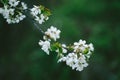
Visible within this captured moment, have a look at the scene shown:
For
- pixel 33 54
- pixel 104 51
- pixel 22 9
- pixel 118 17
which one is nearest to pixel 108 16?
pixel 118 17

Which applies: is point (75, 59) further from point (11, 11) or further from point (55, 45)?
point (11, 11)

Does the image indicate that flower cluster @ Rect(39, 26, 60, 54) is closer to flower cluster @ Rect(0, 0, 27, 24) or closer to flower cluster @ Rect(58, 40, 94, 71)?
flower cluster @ Rect(58, 40, 94, 71)

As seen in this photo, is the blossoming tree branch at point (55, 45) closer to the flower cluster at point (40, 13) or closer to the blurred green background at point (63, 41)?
the flower cluster at point (40, 13)

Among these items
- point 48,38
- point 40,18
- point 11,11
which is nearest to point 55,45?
point 48,38

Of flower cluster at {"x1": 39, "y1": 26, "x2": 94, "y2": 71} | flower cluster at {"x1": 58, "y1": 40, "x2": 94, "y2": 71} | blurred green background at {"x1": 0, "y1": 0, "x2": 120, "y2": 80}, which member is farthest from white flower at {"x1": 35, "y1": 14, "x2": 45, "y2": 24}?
blurred green background at {"x1": 0, "y1": 0, "x2": 120, "y2": 80}

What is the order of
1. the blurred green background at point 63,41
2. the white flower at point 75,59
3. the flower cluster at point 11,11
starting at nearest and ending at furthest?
the white flower at point 75,59
the flower cluster at point 11,11
the blurred green background at point 63,41

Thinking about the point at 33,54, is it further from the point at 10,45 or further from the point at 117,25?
the point at 117,25

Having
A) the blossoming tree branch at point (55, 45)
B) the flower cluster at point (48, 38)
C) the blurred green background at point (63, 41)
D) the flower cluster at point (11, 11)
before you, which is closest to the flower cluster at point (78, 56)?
the blossoming tree branch at point (55, 45)
